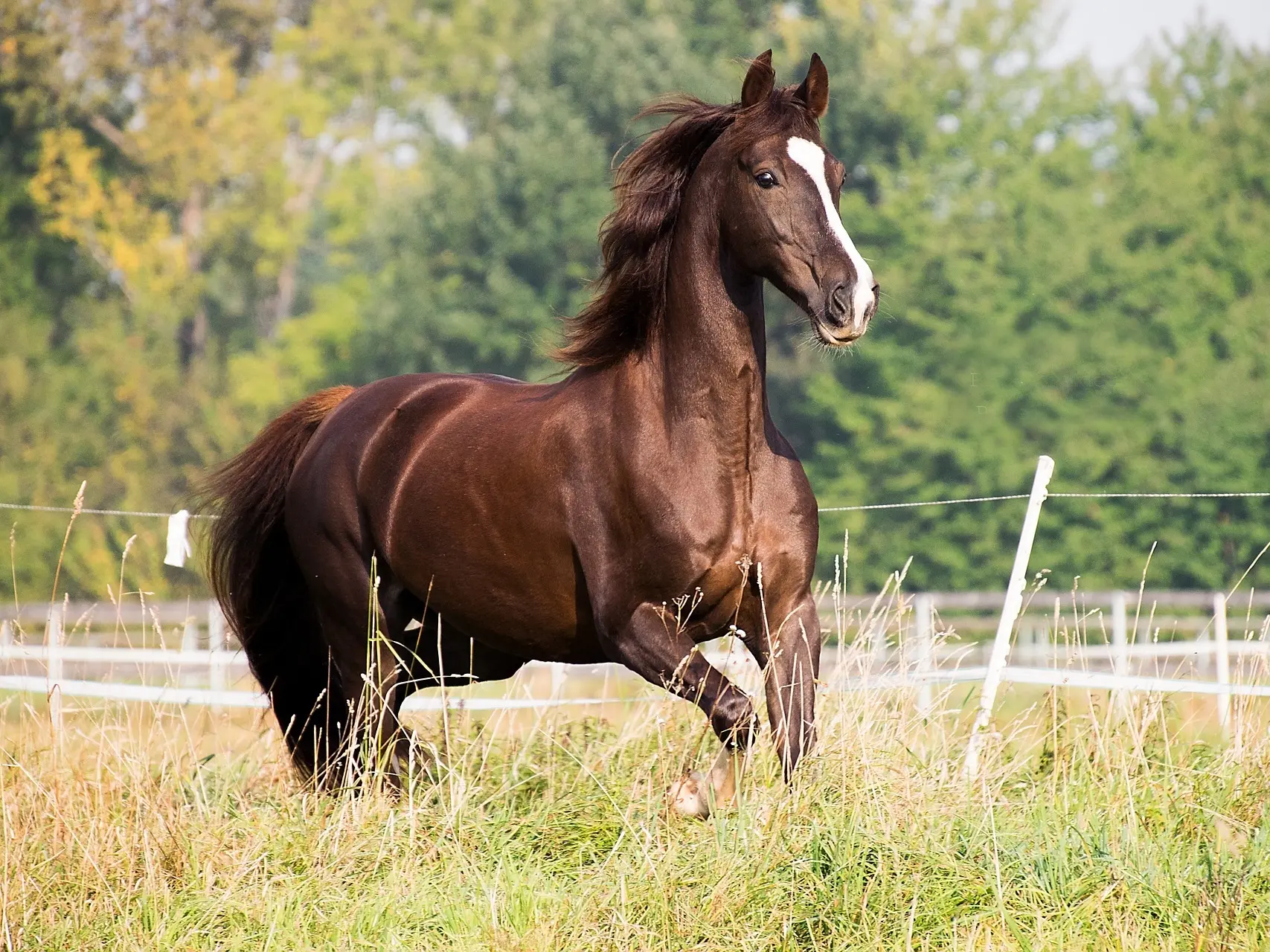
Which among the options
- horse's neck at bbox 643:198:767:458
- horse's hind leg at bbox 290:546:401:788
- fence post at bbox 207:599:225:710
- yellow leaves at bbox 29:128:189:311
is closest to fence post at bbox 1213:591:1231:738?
horse's neck at bbox 643:198:767:458

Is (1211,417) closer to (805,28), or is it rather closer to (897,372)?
(897,372)

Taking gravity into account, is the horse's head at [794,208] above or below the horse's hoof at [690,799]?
above

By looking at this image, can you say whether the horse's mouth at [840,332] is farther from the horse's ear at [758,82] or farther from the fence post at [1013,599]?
the fence post at [1013,599]

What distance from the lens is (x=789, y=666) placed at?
4848 mm

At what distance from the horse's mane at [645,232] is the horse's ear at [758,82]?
124 mm

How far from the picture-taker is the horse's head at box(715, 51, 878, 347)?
14.7 ft

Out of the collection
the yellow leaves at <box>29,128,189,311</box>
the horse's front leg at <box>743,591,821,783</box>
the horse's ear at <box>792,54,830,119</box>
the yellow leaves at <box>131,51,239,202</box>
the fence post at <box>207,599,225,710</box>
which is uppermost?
the yellow leaves at <box>131,51,239,202</box>

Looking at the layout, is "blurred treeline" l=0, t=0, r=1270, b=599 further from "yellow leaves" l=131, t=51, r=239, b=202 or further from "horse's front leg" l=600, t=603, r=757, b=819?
"horse's front leg" l=600, t=603, r=757, b=819

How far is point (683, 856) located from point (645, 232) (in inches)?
84.0

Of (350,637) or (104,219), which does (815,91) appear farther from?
(104,219)

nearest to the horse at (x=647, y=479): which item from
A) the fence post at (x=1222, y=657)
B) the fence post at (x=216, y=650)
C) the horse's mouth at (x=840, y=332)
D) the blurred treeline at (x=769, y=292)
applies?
the horse's mouth at (x=840, y=332)

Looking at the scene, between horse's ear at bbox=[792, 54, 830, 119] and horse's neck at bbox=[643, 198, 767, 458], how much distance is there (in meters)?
0.49

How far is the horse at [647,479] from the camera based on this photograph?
478 centimetres

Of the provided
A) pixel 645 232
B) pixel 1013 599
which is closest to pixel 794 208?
pixel 645 232
